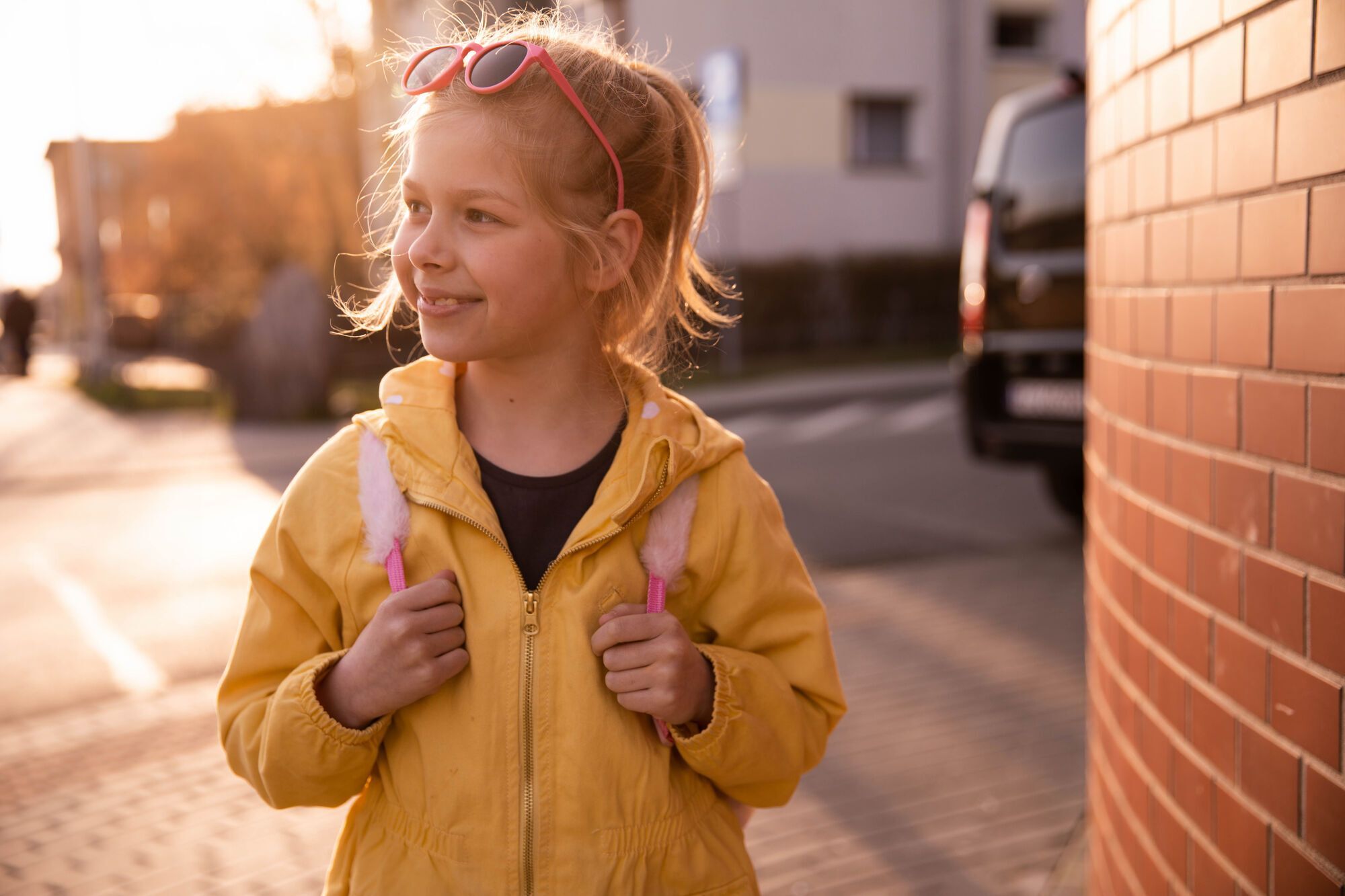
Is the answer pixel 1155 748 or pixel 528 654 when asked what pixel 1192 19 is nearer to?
pixel 1155 748

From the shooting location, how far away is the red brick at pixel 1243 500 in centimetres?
151

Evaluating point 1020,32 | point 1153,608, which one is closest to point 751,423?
point 1153,608

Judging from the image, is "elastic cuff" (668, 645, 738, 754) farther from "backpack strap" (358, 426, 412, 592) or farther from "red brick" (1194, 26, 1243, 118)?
"red brick" (1194, 26, 1243, 118)

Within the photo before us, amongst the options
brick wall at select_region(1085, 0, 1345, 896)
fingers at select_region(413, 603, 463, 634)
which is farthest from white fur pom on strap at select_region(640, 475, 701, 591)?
brick wall at select_region(1085, 0, 1345, 896)

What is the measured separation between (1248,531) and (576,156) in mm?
973

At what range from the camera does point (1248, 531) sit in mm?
1556

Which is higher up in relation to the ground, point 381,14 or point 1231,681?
point 381,14

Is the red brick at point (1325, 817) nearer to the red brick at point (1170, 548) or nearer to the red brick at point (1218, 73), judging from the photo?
the red brick at point (1170, 548)

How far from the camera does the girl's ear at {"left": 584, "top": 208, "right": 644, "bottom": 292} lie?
69.4 inches

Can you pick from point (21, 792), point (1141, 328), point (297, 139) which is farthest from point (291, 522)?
point (297, 139)

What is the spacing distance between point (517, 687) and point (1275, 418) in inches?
38.0

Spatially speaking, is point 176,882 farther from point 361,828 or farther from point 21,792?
point 361,828

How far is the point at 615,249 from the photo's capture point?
70.4 inches

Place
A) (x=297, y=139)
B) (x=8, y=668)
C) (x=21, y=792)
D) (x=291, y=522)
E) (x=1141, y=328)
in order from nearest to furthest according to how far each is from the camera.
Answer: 1. (x=291, y=522)
2. (x=1141, y=328)
3. (x=21, y=792)
4. (x=8, y=668)
5. (x=297, y=139)
